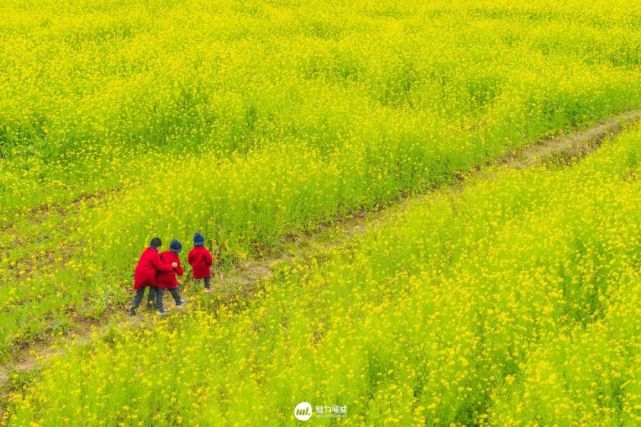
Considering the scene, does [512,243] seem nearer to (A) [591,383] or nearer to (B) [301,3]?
(A) [591,383]

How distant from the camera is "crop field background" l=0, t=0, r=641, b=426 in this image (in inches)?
361

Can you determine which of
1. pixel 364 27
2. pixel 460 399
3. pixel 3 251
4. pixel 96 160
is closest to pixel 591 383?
pixel 460 399

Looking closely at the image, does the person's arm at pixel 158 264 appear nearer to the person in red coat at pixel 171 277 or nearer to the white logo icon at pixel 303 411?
the person in red coat at pixel 171 277

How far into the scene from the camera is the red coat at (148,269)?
11.7 meters

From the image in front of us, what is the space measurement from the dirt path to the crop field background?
11cm

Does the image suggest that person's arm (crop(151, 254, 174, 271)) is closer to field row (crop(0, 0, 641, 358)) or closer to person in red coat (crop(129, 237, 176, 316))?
person in red coat (crop(129, 237, 176, 316))

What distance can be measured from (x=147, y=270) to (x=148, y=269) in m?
0.02

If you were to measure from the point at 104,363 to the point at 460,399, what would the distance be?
4.88 meters

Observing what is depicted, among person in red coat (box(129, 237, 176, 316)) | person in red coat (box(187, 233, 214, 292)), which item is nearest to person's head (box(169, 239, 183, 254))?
person in red coat (box(129, 237, 176, 316))

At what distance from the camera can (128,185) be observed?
1645 cm

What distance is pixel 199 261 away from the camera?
1245cm

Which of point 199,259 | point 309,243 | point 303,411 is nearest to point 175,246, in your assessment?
point 199,259

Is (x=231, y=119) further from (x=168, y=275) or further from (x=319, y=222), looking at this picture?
(x=168, y=275)

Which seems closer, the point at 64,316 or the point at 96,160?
the point at 64,316
